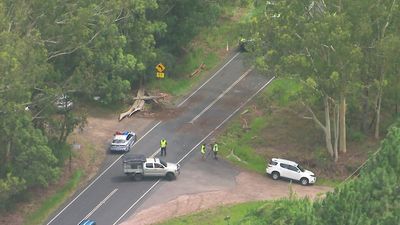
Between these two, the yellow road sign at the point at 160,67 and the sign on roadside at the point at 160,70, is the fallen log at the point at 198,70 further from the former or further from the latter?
the yellow road sign at the point at 160,67

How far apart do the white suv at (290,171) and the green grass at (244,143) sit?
1.94 metres

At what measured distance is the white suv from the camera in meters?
57.0

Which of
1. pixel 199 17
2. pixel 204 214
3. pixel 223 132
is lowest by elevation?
pixel 204 214

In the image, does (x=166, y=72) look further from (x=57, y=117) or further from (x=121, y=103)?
(x=57, y=117)

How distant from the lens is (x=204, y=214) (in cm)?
5138

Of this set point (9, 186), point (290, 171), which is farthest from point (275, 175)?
point (9, 186)

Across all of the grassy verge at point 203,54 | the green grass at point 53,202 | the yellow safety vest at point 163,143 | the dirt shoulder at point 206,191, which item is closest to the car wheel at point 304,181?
the dirt shoulder at point 206,191

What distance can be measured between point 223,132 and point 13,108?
22.3m

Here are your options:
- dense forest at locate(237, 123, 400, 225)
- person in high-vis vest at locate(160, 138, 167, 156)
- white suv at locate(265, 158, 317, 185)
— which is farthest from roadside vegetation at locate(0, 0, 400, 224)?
dense forest at locate(237, 123, 400, 225)

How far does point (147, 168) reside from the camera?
5644 cm

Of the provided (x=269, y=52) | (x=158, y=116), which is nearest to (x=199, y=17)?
(x=158, y=116)

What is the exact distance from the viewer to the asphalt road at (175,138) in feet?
174

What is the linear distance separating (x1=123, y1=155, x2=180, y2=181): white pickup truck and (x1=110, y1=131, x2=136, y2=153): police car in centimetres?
456

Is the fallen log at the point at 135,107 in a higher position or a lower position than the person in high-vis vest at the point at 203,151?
higher
